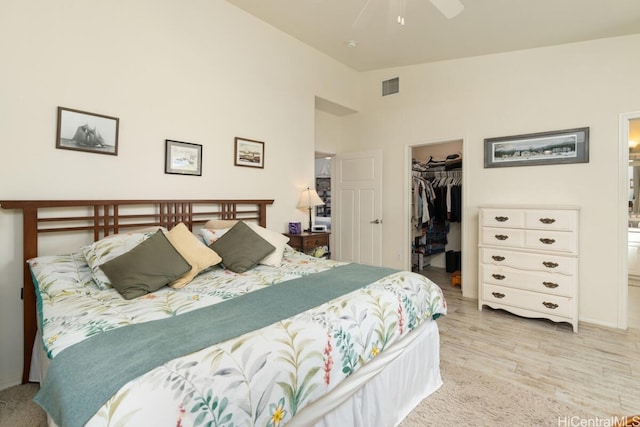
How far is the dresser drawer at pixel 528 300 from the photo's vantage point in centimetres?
313

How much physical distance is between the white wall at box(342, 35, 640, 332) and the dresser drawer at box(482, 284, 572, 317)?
1.36 feet

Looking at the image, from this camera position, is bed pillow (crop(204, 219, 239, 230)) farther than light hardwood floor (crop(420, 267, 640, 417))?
Yes

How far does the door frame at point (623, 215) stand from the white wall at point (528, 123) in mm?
36

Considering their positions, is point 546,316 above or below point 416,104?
below

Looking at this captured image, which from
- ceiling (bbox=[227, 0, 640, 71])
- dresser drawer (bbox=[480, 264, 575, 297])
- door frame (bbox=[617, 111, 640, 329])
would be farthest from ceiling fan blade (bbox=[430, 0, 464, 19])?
dresser drawer (bbox=[480, 264, 575, 297])

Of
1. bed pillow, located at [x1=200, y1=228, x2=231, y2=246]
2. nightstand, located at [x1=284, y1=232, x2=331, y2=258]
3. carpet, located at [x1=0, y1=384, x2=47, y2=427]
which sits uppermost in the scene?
bed pillow, located at [x1=200, y1=228, x2=231, y2=246]

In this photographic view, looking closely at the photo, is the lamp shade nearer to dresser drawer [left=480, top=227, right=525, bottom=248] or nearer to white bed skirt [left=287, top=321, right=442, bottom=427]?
dresser drawer [left=480, top=227, right=525, bottom=248]

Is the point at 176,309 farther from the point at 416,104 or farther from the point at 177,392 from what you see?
the point at 416,104

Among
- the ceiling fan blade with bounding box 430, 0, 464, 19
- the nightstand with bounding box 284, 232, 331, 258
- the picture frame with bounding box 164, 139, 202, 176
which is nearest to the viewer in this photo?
the ceiling fan blade with bounding box 430, 0, 464, 19

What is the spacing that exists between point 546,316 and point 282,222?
9.75ft

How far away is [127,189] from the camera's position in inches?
105

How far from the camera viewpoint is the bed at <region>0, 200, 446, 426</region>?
0.97 meters

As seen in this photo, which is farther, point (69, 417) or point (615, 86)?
point (615, 86)

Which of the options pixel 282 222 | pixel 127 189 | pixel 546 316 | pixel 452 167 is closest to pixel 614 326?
pixel 546 316
